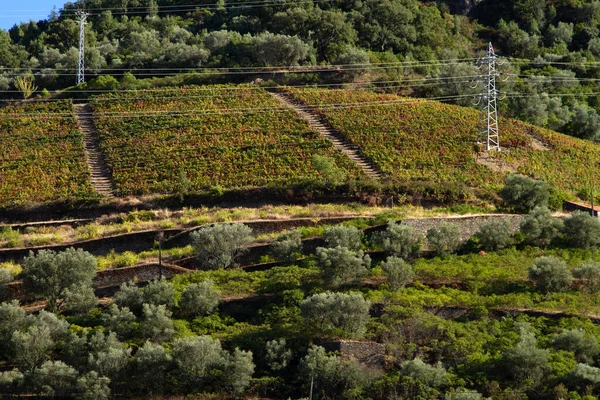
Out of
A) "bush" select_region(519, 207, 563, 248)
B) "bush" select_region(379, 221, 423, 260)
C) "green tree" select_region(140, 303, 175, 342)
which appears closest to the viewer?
"green tree" select_region(140, 303, 175, 342)

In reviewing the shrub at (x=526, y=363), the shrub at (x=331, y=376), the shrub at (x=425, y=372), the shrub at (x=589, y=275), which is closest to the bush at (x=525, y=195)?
the shrub at (x=589, y=275)

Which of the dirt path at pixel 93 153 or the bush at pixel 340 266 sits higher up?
the dirt path at pixel 93 153

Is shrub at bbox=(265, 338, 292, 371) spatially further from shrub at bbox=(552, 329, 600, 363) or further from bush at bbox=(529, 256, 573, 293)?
bush at bbox=(529, 256, 573, 293)

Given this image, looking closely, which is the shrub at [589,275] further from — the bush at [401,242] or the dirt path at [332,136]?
the dirt path at [332,136]

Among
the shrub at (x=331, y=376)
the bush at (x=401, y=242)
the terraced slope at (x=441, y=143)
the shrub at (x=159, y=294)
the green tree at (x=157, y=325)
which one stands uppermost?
the terraced slope at (x=441, y=143)

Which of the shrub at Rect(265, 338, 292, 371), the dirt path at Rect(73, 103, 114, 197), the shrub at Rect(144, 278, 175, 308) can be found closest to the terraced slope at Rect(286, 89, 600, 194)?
the dirt path at Rect(73, 103, 114, 197)

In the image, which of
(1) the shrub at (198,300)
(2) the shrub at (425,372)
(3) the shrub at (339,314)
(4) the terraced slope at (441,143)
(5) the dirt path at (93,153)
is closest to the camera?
(2) the shrub at (425,372)

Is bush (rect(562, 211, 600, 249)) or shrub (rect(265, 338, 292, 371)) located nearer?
shrub (rect(265, 338, 292, 371))

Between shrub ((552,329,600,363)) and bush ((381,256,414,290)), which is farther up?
bush ((381,256,414,290))
